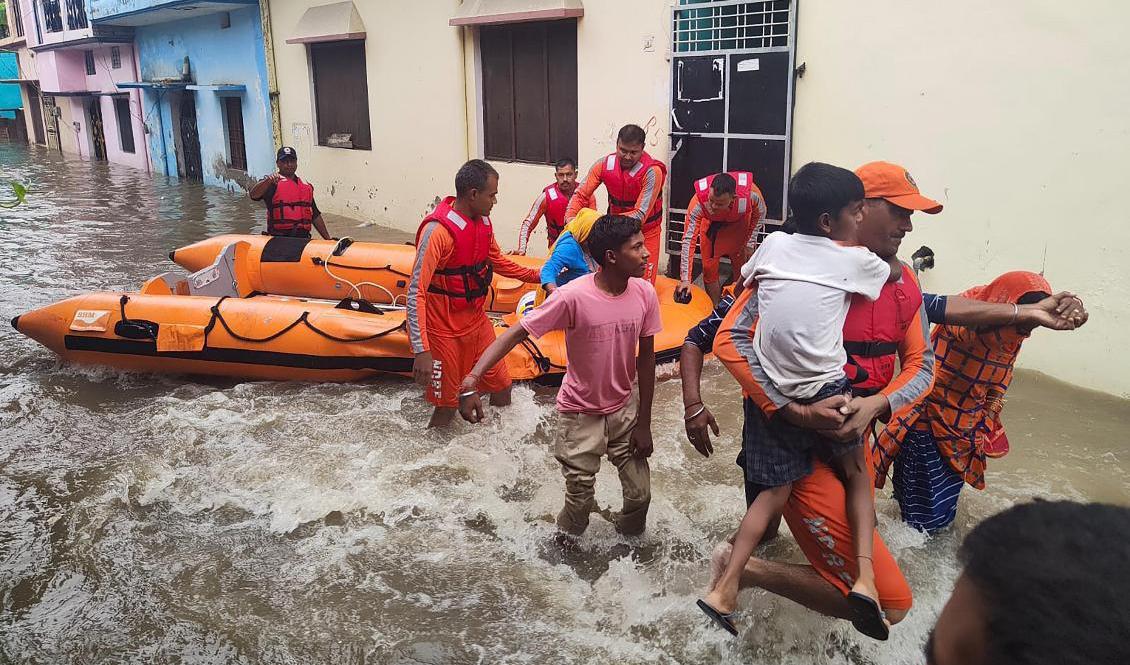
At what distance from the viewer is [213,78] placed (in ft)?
52.1

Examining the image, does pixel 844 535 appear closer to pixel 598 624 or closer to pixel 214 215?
pixel 598 624

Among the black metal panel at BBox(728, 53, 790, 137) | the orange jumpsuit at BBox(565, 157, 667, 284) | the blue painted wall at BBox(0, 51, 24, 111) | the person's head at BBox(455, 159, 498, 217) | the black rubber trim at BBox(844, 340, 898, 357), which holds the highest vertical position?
the blue painted wall at BBox(0, 51, 24, 111)

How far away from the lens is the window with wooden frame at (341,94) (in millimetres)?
11570

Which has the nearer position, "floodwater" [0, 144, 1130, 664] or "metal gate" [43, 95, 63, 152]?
"floodwater" [0, 144, 1130, 664]

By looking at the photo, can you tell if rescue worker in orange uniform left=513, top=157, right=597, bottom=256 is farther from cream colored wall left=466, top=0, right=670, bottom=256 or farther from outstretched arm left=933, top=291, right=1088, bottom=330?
outstretched arm left=933, top=291, right=1088, bottom=330

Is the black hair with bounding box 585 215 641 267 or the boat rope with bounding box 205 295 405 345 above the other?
the black hair with bounding box 585 215 641 267

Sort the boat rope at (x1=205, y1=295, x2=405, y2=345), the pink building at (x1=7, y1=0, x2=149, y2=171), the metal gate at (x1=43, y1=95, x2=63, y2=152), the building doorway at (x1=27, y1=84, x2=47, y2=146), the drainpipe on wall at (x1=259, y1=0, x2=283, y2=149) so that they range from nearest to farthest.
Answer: the boat rope at (x1=205, y1=295, x2=405, y2=345), the drainpipe on wall at (x1=259, y1=0, x2=283, y2=149), the pink building at (x1=7, y1=0, x2=149, y2=171), the metal gate at (x1=43, y1=95, x2=63, y2=152), the building doorway at (x1=27, y1=84, x2=47, y2=146)

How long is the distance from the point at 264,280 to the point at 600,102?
11.9 feet

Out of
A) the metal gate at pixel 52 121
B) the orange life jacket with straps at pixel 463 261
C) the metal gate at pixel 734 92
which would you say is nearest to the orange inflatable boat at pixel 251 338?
the orange life jacket with straps at pixel 463 261

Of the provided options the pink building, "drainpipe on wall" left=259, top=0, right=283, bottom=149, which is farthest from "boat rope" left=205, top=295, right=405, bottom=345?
the pink building

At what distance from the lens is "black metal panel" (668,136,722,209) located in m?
7.08

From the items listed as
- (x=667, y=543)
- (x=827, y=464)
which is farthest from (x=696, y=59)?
(x=827, y=464)

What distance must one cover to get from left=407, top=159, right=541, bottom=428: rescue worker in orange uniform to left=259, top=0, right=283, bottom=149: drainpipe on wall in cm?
1038

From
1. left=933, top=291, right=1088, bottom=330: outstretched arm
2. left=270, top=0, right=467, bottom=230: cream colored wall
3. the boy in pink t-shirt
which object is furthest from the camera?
left=270, top=0, right=467, bottom=230: cream colored wall
